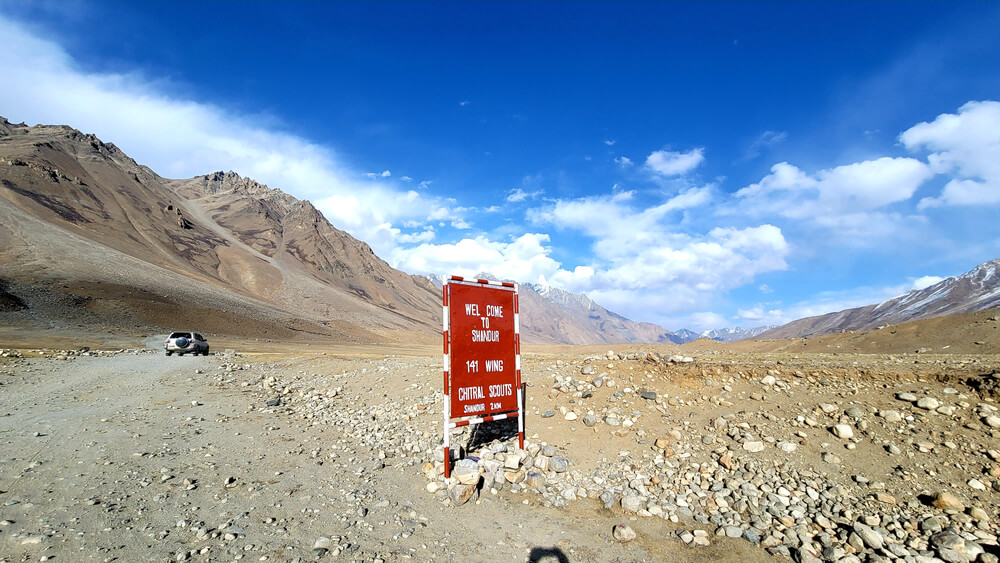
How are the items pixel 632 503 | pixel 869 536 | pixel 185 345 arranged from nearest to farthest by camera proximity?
pixel 869 536 → pixel 632 503 → pixel 185 345

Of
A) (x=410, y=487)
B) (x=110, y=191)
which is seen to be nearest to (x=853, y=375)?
(x=410, y=487)

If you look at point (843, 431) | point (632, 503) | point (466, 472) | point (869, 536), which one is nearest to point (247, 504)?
point (466, 472)

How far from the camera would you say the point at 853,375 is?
29.3 ft

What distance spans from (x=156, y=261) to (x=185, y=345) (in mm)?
73729

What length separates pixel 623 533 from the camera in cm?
581

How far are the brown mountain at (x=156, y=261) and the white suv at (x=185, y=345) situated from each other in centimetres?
2454

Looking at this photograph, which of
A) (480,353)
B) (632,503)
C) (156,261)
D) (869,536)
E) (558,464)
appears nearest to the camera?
(869,536)

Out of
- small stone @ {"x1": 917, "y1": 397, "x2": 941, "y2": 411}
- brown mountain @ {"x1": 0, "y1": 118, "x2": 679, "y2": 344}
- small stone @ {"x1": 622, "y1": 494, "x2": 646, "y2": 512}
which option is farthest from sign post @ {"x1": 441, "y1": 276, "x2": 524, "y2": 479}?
brown mountain @ {"x1": 0, "y1": 118, "x2": 679, "y2": 344}

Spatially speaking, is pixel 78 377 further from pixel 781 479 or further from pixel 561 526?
pixel 781 479

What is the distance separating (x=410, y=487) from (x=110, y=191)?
512ft

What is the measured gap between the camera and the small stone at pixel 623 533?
5.77 meters

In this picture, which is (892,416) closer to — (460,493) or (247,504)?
(460,493)

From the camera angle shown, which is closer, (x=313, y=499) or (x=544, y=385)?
(x=313, y=499)

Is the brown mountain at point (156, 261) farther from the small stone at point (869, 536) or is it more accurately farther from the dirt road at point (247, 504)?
the small stone at point (869, 536)
